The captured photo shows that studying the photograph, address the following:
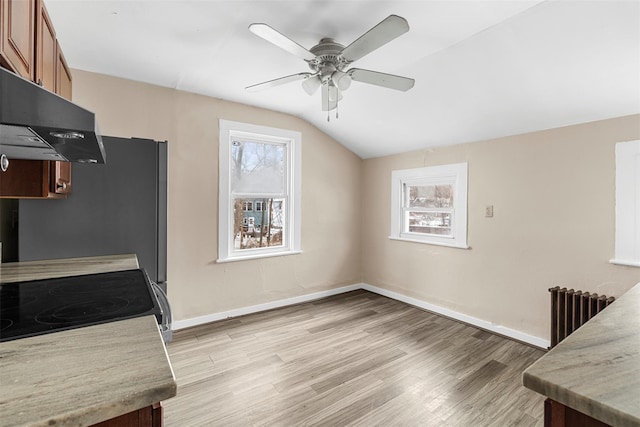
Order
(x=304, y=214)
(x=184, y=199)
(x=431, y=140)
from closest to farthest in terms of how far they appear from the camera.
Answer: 1. (x=184, y=199)
2. (x=431, y=140)
3. (x=304, y=214)

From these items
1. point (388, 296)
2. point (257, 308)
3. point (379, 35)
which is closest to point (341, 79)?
point (379, 35)

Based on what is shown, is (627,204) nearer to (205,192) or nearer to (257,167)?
(257,167)

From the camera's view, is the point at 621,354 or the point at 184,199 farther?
the point at 184,199

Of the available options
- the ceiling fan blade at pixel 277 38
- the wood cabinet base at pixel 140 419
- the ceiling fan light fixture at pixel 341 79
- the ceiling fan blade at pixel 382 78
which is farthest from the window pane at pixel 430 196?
the wood cabinet base at pixel 140 419

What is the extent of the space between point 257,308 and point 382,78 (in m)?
2.83

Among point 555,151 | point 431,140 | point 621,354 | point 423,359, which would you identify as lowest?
point 423,359

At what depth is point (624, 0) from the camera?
5.17 feet

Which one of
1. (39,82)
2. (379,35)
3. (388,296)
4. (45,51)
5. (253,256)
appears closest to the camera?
(39,82)

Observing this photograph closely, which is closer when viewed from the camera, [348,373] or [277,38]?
[277,38]

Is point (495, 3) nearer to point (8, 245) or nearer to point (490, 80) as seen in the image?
point (490, 80)

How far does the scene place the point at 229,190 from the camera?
3.42 m

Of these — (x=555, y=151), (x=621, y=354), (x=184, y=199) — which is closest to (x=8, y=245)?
(x=184, y=199)

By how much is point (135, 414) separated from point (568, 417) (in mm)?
955

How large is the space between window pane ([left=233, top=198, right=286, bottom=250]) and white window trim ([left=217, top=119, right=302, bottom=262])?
3.3 inches
